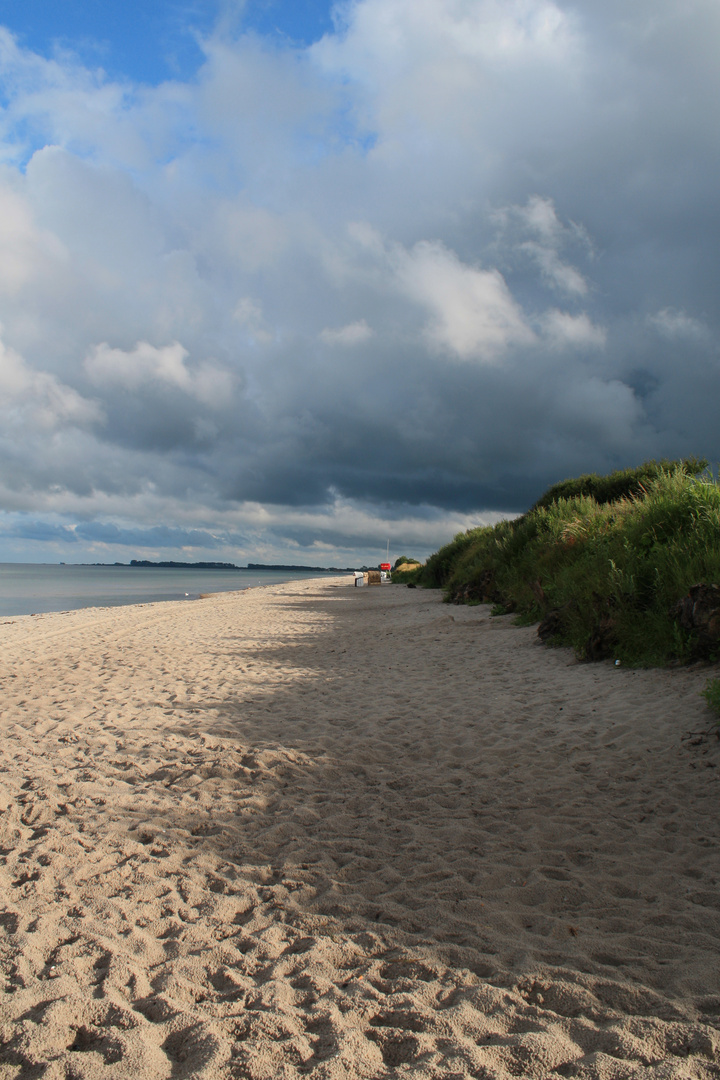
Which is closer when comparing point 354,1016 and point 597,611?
point 354,1016

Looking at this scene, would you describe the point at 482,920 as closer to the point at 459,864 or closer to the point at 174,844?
the point at 459,864

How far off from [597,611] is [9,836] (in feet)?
25.2

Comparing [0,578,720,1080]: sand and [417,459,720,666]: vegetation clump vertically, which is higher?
[417,459,720,666]: vegetation clump

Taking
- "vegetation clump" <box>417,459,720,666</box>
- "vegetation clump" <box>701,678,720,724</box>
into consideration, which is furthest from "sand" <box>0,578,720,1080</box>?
"vegetation clump" <box>417,459,720,666</box>

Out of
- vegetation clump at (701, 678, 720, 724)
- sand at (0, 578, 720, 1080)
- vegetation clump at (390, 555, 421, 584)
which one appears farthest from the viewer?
vegetation clump at (390, 555, 421, 584)

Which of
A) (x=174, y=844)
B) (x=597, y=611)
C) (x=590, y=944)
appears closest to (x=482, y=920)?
(x=590, y=944)

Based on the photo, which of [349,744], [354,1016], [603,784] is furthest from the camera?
[349,744]

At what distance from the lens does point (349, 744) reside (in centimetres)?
581

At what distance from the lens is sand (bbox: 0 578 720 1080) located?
84.5 inches

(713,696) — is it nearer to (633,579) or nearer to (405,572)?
(633,579)

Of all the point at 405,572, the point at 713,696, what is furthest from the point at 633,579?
the point at 405,572

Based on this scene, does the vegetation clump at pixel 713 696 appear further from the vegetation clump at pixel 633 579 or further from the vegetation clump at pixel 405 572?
the vegetation clump at pixel 405 572

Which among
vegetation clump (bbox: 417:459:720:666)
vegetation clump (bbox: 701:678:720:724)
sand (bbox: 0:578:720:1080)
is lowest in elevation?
sand (bbox: 0:578:720:1080)

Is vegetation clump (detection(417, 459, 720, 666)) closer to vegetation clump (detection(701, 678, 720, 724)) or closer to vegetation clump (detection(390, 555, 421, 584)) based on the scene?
vegetation clump (detection(701, 678, 720, 724))
